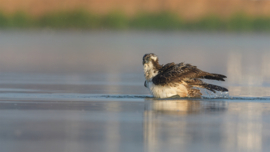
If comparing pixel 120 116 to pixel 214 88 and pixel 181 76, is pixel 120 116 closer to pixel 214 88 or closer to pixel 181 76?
pixel 181 76

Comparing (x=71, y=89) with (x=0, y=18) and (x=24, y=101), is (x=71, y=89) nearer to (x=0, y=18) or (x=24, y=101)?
(x=24, y=101)

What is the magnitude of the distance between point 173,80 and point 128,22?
190 feet

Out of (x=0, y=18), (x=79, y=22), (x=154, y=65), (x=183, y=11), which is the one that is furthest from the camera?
(x=183, y=11)

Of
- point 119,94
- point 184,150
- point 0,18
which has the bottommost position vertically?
point 184,150

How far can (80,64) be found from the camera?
2373 centimetres

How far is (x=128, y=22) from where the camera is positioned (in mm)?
71562

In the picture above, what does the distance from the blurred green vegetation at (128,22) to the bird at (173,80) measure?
52418 millimetres

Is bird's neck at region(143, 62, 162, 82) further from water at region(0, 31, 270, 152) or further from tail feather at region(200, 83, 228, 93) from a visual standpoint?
tail feather at region(200, 83, 228, 93)

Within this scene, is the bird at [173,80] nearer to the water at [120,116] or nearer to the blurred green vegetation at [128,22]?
the water at [120,116]

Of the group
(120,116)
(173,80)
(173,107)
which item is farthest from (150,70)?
(120,116)

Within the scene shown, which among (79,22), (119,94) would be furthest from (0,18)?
(119,94)

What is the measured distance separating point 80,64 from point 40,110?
1213 centimetres

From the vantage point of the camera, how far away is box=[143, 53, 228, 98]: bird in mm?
13875

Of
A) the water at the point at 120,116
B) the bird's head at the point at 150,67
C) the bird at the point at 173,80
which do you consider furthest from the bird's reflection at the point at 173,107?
the bird's head at the point at 150,67
